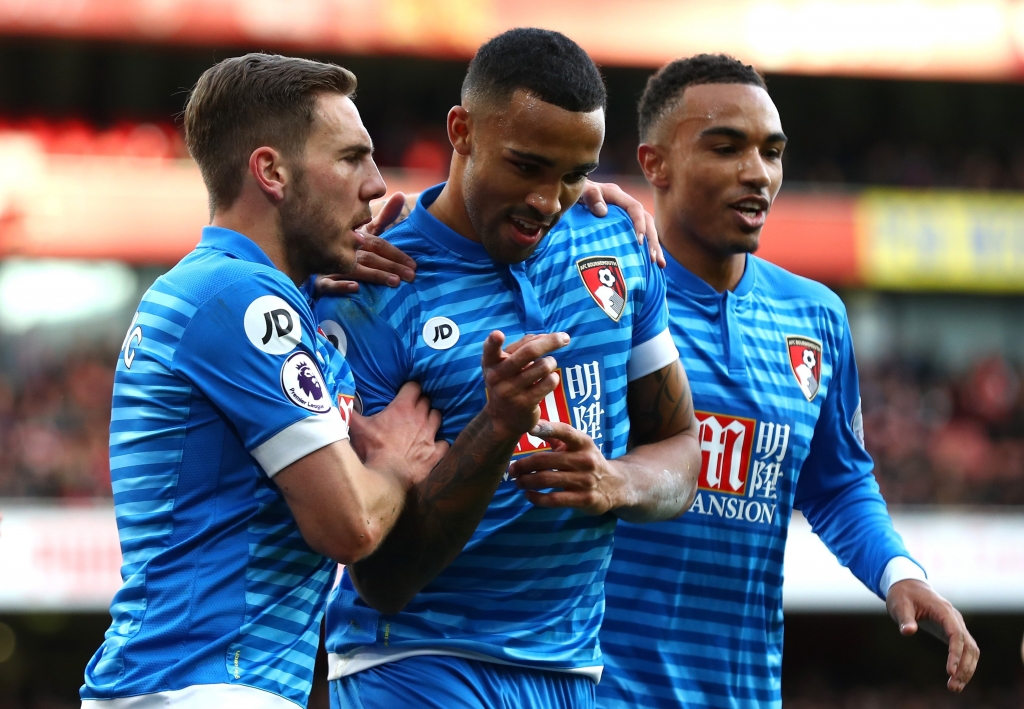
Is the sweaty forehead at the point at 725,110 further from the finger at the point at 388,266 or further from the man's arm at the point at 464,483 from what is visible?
the man's arm at the point at 464,483

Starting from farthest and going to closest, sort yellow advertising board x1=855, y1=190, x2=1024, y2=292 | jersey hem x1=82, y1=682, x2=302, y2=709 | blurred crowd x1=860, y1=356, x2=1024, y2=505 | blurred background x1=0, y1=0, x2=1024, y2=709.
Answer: yellow advertising board x1=855, y1=190, x2=1024, y2=292 → blurred crowd x1=860, y1=356, x2=1024, y2=505 → blurred background x1=0, y1=0, x2=1024, y2=709 → jersey hem x1=82, y1=682, x2=302, y2=709

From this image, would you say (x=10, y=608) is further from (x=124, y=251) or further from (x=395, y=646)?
(x=395, y=646)

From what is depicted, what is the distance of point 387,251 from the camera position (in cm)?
310

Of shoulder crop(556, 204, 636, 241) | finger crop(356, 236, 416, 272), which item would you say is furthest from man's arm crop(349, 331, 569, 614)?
shoulder crop(556, 204, 636, 241)

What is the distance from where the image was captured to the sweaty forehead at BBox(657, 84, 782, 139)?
153 inches

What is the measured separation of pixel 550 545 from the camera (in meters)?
3.03

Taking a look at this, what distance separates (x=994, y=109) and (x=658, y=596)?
60.3 ft

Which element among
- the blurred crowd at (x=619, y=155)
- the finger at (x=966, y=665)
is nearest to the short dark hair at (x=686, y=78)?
the finger at (x=966, y=665)

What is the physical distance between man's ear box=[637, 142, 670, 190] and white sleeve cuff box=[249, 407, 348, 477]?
1.86 metres

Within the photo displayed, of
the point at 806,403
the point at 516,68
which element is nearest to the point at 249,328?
the point at 516,68

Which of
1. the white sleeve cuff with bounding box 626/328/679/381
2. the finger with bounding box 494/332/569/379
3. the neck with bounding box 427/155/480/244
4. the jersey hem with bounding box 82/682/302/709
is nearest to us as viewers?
the jersey hem with bounding box 82/682/302/709

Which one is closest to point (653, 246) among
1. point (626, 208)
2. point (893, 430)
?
point (626, 208)

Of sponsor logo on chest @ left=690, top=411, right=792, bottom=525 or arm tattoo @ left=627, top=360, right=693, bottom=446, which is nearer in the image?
arm tattoo @ left=627, top=360, right=693, bottom=446

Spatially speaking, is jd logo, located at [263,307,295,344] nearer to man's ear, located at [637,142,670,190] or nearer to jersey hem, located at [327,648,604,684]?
jersey hem, located at [327,648,604,684]
